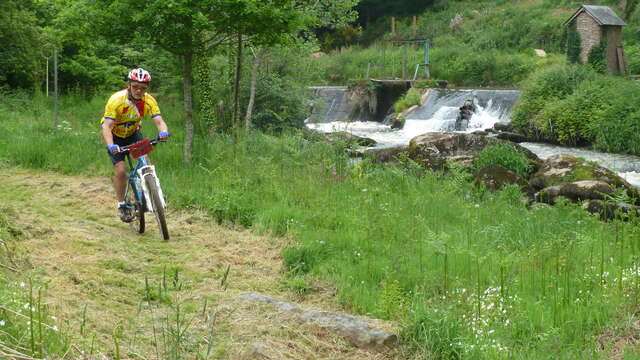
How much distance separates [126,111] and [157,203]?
3.87 ft

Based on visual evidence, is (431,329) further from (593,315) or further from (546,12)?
(546,12)

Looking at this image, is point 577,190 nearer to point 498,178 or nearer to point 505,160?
point 498,178

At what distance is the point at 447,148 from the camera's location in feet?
56.9

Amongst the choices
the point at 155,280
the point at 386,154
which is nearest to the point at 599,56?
the point at 386,154

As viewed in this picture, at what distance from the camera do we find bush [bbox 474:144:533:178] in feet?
50.1

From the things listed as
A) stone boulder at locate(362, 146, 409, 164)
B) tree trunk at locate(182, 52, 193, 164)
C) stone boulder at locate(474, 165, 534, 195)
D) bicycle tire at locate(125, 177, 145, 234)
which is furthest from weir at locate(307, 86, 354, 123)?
bicycle tire at locate(125, 177, 145, 234)

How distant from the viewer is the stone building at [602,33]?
26.5 metres

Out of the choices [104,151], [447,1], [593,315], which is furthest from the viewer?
[447,1]

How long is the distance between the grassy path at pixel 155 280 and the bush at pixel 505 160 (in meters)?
8.55

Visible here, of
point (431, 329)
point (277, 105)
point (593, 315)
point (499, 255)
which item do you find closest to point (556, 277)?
point (593, 315)

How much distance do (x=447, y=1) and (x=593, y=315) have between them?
178ft

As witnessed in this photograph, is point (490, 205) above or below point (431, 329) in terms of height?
below

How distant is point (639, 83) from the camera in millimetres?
22766

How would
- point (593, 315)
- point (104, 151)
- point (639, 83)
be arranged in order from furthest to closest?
point (639, 83) < point (104, 151) < point (593, 315)
